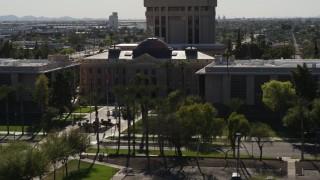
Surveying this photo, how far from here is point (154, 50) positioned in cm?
12975

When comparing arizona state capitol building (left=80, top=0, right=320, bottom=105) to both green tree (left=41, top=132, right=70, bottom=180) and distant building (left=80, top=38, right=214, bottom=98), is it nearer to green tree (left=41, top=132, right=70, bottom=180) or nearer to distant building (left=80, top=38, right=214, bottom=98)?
distant building (left=80, top=38, right=214, bottom=98)

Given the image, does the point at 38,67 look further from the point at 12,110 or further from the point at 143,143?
the point at 143,143

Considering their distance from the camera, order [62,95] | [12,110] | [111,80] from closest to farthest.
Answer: [62,95] < [12,110] < [111,80]

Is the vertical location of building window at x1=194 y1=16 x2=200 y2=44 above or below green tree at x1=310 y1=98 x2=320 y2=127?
above

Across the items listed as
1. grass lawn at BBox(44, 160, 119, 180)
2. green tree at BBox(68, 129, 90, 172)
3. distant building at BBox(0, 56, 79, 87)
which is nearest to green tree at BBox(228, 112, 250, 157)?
grass lawn at BBox(44, 160, 119, 180)

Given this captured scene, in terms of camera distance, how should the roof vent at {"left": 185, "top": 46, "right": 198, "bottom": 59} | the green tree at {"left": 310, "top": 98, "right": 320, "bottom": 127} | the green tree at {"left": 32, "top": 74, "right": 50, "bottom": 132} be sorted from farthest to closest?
the roof vent at {"left": 185, "top": 46, "right": 198, "bottom": 59} → the green tree at {"left": 32, "top": 74, "right": 50, "bottom": 132} → the green tree at {"left": 310, "top": 98, "right": 320, "bottom": 127}

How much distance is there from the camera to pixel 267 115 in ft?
338

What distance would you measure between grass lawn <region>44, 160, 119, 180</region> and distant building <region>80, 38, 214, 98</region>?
167 feet

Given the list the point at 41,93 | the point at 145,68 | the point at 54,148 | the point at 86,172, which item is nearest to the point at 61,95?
the point at 41,93

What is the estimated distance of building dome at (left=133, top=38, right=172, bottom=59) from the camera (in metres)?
129

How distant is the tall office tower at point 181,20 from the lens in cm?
16712

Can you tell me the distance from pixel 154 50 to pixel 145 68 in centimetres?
603

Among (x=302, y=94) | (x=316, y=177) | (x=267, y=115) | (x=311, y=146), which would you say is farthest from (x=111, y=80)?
(x=316, y=177)

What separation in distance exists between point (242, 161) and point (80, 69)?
67411 mm
